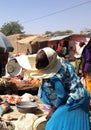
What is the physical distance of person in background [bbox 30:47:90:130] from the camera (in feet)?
9.73

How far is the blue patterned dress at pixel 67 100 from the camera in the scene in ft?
9.85

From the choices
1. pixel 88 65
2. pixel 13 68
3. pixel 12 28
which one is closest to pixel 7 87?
pixel 13 68

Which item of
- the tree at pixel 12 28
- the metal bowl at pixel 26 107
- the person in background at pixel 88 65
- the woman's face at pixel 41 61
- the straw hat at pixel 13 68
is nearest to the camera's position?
the woman's face at pixel 41 61

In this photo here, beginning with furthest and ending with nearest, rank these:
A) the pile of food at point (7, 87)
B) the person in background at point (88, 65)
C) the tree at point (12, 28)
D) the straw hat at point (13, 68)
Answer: the tree at point (12, 28) → the straw hat at point (13, 68) → the pile of food at point (7, 87) → the person in background at point (88, 65)

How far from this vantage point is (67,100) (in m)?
3.04

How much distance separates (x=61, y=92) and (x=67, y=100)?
0.14 metres

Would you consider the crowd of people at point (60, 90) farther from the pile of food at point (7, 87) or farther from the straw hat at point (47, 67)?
the pile of food at point (7, 87)

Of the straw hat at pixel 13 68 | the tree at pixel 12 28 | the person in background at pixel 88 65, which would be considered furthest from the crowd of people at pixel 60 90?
the tree at pixel 12 28

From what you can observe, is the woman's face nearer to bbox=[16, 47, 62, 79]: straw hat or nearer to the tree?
bbox=[16, 47, 62, 79]: straw hat

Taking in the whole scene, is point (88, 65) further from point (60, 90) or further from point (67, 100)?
point (60, 90)

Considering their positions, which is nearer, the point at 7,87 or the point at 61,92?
the point at 61,92

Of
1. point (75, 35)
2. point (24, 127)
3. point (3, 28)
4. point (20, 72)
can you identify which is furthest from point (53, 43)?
point (3, 28)

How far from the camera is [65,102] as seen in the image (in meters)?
3.09

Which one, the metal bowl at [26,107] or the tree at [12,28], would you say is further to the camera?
the tree at [12,28]
